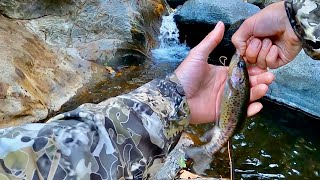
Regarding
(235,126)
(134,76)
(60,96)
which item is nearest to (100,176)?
(235,126)

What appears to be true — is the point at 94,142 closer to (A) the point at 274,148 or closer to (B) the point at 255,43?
(B) the point at 255,43

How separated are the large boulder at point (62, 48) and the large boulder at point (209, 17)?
656 mm

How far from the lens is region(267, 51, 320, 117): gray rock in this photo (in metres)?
7.07

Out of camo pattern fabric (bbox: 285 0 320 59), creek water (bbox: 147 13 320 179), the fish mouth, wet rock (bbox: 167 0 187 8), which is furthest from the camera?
wet rock (bbox: 167 0 187 8)

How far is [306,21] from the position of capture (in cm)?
285

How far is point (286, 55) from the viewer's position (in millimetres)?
2941

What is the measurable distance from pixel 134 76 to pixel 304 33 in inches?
178

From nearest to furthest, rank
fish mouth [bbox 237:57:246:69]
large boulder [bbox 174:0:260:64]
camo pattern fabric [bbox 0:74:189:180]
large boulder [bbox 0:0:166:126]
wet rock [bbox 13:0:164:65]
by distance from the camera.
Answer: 1. camo pattern fabric [bbox 0:74:189:180]
2. fish mouth [bbox 237:57:246:69]
3. large boulder [bbox 0:0:166:126]
4. wet rock [bbox 13:0:164:65]
5. large boulder [bbox 174:0:260:64]

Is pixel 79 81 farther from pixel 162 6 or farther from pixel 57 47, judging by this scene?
pixel 162 6

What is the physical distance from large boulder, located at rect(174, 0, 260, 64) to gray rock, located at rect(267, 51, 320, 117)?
5.12 ft

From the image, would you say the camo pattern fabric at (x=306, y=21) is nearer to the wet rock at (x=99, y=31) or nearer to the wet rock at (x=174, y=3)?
the wet rock at (x=99, y=31)

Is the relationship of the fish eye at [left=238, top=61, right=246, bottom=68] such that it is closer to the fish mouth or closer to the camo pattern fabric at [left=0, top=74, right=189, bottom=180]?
the fish mouth

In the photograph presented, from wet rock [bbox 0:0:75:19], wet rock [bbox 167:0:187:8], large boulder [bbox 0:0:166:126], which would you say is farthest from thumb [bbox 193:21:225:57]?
wet rock [bbox 167:0:187:8]

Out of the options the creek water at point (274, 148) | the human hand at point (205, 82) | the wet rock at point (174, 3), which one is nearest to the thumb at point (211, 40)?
the human hand at point (205, 82)
